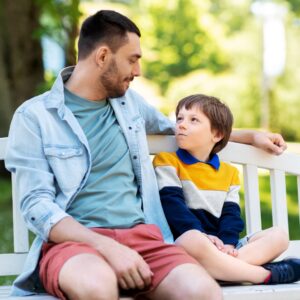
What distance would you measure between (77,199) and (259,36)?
31.2m

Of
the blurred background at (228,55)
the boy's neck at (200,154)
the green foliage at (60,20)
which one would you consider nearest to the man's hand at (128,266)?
the boy's neck at (200,154)

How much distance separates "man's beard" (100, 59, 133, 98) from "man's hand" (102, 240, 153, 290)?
76 centimetres

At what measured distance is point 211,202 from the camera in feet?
13.1

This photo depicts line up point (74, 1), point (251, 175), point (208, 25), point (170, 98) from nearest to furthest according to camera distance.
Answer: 1. point (251, 175)
2. point (74, 1)
3. point (170, 98)
4. point (208, 25)

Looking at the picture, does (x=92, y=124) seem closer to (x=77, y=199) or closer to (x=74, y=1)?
(x=77, y=199)

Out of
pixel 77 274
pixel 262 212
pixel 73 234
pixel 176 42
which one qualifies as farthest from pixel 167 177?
pixel 176 42

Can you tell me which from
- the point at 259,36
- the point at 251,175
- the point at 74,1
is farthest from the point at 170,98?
the point at 251,175

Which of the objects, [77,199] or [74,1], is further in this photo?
[74,1]

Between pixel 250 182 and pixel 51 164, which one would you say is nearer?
pixel 51 164

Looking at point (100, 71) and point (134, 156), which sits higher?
point (100, 71)

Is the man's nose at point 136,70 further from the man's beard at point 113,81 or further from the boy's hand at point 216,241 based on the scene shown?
the boy's hand at point 216,241

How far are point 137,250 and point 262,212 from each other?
5.79 m

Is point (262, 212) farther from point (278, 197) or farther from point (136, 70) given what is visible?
point (136, 70)

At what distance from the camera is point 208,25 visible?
36250 millimetres
